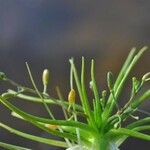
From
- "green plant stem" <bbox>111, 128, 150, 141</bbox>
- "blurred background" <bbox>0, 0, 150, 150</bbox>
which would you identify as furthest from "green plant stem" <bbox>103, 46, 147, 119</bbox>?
"blurred background" <bbox>0, 0, 150, 150</bbox>

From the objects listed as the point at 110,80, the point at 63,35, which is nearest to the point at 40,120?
the point at 110,80

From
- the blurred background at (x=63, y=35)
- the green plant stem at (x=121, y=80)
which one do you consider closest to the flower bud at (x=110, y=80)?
the green plant stem at (x=121, y=80)

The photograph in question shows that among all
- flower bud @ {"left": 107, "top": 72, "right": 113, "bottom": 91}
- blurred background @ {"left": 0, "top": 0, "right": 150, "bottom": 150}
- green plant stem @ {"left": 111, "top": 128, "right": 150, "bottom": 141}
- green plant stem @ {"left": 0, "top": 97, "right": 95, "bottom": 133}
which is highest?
blurred background @ {"left": 0, "top": 0, "right": 150, "bottom": 150}

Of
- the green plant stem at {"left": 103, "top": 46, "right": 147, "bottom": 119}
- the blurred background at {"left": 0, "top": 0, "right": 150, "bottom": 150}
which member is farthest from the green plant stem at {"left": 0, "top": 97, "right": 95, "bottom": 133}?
the blurred background at {"left": 0, "top": 0, "right": 150, "bottom": 150}

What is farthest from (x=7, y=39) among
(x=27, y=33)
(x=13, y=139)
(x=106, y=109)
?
(x=106, y=109)

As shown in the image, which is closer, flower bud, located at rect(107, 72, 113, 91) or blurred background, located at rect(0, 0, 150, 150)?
flower bud, located at rect(107, 72, 113, 91)

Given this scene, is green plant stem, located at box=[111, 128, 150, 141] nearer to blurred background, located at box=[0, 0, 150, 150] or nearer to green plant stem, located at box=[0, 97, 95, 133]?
green plant stem, located at box=[0, 97, 95, 133]

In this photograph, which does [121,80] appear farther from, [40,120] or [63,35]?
[63,35]

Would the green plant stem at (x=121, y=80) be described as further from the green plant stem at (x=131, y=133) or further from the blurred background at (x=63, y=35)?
the blurred background at (x=63, y=35)

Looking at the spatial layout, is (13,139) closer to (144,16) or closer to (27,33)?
(27,33)

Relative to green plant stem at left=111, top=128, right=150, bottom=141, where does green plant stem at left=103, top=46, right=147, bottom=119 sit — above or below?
above
